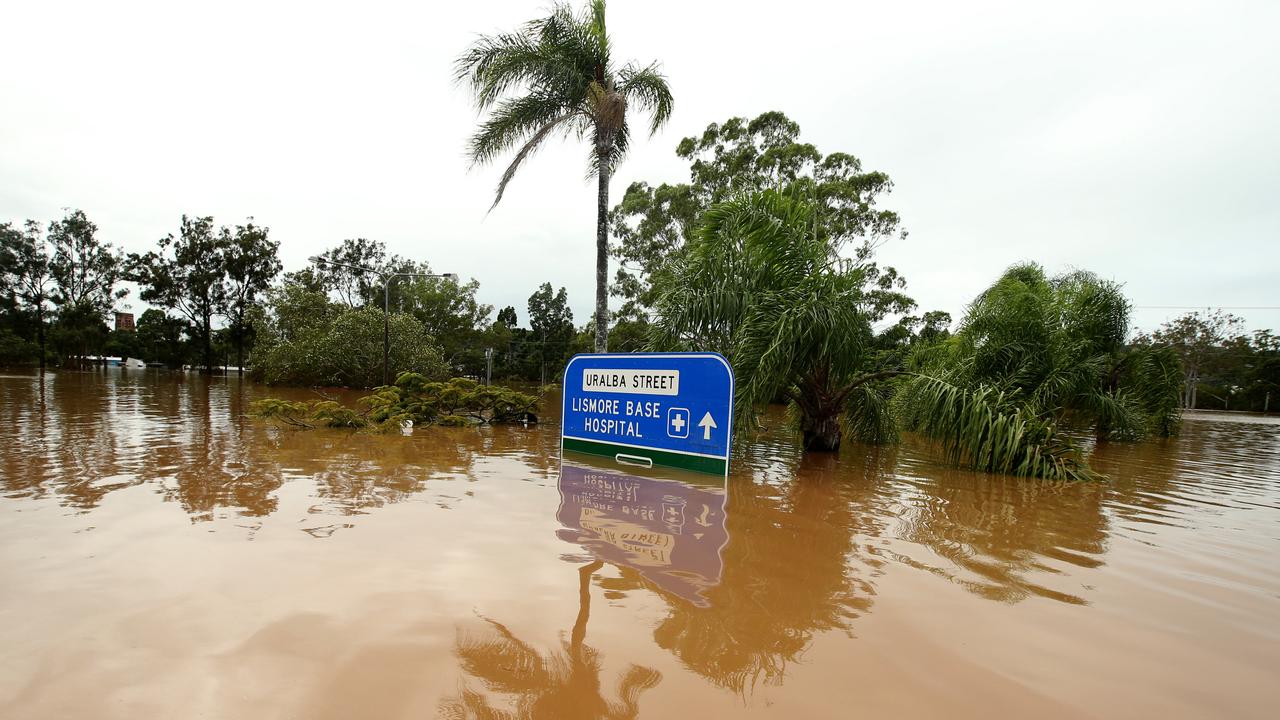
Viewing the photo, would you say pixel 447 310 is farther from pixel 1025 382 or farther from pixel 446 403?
pixel 1025 382

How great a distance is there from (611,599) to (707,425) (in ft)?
4.62

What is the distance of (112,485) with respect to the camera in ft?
17.5

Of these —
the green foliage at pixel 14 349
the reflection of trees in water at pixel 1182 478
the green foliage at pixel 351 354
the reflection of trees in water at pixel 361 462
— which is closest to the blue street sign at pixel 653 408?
the reflection of trees in water at pixel 361 462

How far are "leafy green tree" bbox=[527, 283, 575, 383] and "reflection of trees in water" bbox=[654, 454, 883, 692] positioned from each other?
5688 cm

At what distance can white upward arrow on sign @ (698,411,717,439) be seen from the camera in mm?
3984

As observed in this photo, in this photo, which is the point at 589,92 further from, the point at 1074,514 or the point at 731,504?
the point at 1074,514

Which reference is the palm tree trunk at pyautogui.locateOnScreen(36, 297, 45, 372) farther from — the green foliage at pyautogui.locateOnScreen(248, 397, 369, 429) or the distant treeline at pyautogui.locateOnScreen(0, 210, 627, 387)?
the green foliage at pyautogui.locateOnScreen(248, 397, 369, 429)

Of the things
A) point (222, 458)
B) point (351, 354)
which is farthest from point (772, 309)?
point (351, 354)

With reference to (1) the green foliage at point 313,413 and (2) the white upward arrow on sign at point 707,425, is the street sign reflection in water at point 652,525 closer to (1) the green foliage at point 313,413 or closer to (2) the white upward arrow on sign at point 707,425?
(2) the white upward arrow on sign at point 707,425

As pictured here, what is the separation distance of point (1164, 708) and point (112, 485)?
24.1 feet

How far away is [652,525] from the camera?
177 inches

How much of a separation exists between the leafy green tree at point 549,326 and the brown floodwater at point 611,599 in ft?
184

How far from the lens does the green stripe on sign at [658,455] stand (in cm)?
391

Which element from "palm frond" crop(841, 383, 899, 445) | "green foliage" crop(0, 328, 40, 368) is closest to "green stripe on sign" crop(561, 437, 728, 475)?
"palm frond" crop(841, 383, 899, 445)
